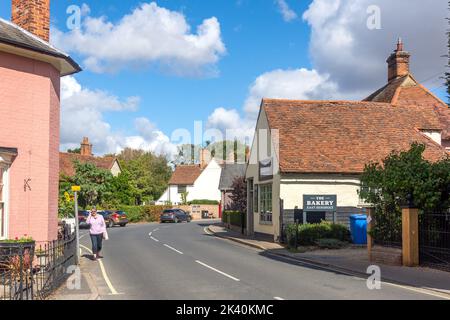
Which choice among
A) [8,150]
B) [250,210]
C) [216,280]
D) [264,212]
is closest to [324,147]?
[264,212]

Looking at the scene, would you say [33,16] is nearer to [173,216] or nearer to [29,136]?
[29,136]

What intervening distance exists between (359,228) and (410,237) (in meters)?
7.03

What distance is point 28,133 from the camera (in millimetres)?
15172

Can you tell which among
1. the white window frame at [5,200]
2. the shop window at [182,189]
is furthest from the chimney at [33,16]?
the shop window at [182,189]

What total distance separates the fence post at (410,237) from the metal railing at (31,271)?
9823 mm

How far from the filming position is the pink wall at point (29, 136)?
14.7m

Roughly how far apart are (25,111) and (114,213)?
1275 inches

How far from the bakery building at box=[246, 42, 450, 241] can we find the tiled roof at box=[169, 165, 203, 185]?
146 feet

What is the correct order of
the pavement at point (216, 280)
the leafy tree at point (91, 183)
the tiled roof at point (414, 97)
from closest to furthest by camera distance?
1. the pavement at point (216, 280)
2. the tiled roof at point (414, 97)
3. the leafy tree at point (91, 183)

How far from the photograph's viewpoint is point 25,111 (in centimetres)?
A: 1512

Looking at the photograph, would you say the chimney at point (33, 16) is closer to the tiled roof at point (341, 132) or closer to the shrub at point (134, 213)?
the tiled roof at point (341, 132)

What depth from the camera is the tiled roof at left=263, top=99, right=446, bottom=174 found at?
25.1 m

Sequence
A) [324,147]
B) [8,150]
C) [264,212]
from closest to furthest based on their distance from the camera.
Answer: [8,150] < [324,147] < [264,212]
